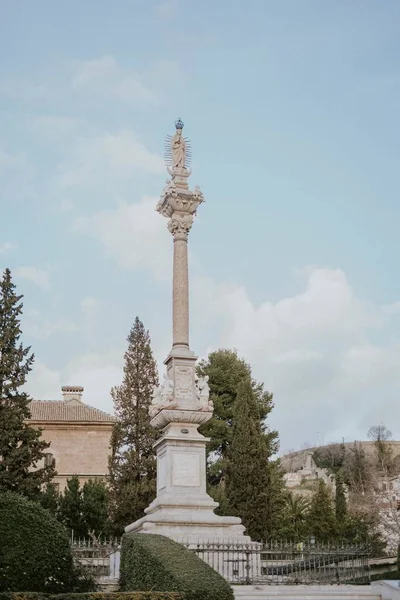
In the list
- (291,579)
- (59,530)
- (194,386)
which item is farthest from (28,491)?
(59,530)

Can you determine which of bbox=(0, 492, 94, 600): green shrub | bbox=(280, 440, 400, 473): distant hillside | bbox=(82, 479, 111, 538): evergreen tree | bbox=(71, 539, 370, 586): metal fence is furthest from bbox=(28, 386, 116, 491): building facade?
bbox=(280, 440, 400, 473): distant hillside

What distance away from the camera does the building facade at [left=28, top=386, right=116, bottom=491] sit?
49.6 meters

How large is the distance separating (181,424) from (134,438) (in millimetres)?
12037

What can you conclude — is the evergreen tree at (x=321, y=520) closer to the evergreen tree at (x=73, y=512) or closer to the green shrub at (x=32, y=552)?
the evergreen tree at (x=73, y=512)

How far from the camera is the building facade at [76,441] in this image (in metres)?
49.6

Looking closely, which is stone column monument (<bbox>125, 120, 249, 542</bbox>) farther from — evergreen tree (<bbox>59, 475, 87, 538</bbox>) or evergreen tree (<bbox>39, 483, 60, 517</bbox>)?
evergreen tree (<bbox>59, 475, 87, 538</bbox>)

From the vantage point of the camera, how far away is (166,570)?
12.7m

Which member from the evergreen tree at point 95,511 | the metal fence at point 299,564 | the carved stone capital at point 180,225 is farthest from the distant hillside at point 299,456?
the metal fence at point 299,564

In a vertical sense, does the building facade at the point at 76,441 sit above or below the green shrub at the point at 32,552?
above

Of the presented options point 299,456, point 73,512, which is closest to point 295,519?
point 73,512

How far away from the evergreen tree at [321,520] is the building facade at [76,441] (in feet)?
43.9

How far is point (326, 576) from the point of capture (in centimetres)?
1642

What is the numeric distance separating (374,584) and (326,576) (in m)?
1.08

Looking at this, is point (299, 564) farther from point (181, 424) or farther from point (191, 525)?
point (181, 424)
